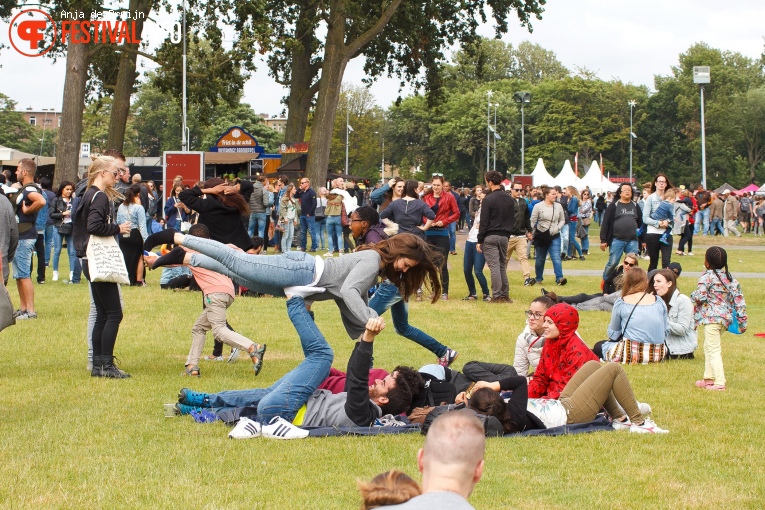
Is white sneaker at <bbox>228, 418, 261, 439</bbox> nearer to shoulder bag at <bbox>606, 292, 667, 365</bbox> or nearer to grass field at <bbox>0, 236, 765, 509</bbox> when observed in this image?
grass field at <bbox>0, 236, 765, 509</bbox>

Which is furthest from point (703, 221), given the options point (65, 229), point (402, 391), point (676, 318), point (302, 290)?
point (302, 290)

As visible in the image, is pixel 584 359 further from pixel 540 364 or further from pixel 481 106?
pixel 481 106

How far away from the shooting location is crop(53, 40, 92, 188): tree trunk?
30266 millimetres

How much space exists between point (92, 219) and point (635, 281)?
5667mm

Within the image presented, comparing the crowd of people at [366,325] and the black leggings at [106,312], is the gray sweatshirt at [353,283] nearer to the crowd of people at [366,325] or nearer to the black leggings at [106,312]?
the crowd of people at [366,325]

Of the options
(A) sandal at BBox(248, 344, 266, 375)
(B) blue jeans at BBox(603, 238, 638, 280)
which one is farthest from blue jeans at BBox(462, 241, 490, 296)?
(A) sandal at BBox(248, 344, 266, 375)

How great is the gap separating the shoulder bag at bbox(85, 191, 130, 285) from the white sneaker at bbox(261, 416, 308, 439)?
2.87 metres

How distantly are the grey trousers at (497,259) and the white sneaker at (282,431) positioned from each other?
9785 mm

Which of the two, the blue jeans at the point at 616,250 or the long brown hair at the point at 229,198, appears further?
the blue jeans at the point at 616,250

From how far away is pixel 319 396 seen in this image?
7602 millimetres

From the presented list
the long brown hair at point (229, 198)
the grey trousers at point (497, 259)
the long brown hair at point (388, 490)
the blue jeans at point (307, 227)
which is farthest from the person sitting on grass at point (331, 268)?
the blue jeans at point (307, 227)

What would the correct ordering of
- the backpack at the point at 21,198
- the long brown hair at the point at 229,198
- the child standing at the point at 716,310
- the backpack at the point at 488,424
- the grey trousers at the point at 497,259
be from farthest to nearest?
the grey trousers at the point at 497,259 → the backpack at the point at 21,198 → the long brown hair at the point at 229,198 → the child standing at the point at 716,310 → the backpack at the point at 488,424

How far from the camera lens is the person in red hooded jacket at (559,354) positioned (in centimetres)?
820

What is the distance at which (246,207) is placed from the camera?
36.2 feet
